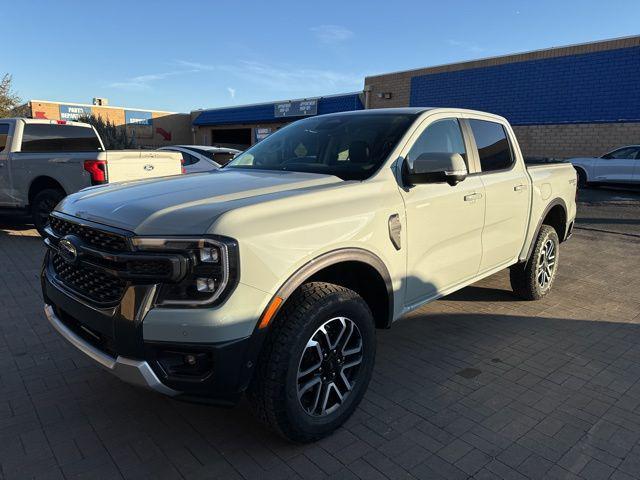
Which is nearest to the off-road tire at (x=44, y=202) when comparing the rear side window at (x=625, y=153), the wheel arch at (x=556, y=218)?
the wheel arch at (x=556, y=218)

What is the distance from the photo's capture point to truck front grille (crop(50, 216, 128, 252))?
7.89ft

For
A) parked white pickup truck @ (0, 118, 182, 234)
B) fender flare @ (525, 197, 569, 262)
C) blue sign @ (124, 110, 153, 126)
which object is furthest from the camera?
blue sign @ (124, 110, 153, 126)

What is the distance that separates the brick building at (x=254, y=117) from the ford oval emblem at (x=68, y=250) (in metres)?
24.2

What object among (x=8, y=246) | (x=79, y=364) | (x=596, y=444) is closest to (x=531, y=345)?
(x=596, y=444)

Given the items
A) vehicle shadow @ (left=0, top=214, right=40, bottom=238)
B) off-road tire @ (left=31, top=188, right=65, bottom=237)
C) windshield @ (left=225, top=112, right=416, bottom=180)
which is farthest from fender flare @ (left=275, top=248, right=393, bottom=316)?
vehicle shadow @ (left=0, top=214, right=40, bottom=238)

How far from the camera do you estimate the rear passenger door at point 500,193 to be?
4.19m

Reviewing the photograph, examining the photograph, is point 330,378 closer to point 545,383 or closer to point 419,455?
point 419,455

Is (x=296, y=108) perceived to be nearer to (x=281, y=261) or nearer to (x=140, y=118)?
(x=140, y=118)

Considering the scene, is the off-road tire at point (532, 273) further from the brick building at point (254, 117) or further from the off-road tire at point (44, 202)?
the brick building at point (254, 117)

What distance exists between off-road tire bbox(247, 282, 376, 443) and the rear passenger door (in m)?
1.93

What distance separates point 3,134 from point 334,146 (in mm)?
7177

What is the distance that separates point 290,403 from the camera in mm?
2543

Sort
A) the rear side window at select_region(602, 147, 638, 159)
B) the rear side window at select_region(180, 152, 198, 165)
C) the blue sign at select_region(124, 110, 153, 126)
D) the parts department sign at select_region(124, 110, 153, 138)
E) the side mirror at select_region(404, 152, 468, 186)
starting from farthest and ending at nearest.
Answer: the blue sign at select_region(124, 110, 153, 126) < the parts department sign at select_region(124, 110, 153, 138) < the rear side window at select_region(602, 147, 638, 159) < the rear side window at select_region(180, 152, 198, 165) < the side mirror at select_region(404, 152, 468, 186)

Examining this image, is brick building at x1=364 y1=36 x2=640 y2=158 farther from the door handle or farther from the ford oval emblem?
the ford oval emblem
